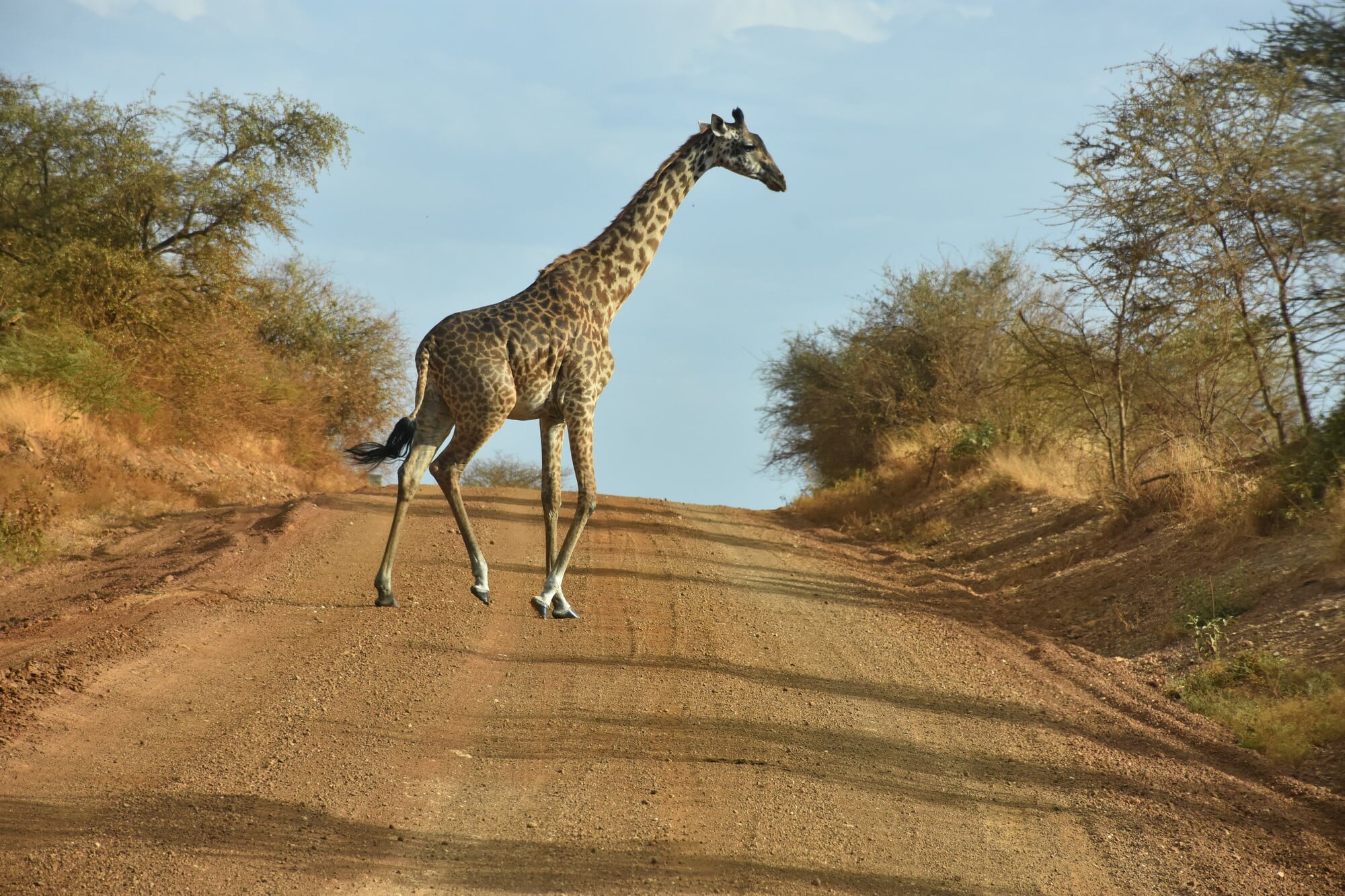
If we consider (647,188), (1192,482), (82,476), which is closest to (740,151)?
(647,188)

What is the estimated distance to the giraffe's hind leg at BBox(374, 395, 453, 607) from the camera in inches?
336

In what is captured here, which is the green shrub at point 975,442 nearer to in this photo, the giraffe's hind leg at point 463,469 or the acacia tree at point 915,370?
the acacia tree at point 915,370

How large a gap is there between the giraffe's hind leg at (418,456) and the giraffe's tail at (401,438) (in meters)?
0.08

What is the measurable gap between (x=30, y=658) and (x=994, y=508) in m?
13.7

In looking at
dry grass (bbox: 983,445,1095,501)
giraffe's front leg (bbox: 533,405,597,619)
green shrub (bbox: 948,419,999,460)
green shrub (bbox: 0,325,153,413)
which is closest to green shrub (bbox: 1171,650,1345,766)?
giraffe's front leg (bbox: 533,405,597,619)

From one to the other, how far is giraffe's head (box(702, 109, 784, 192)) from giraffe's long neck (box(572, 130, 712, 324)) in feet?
0.32

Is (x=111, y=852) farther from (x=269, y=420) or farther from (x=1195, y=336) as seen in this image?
(x=269, y=420)

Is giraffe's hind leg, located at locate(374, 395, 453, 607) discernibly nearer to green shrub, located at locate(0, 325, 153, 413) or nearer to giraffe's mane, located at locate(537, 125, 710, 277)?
giraffe's mane, located at locate(537, 125, 710, 277)

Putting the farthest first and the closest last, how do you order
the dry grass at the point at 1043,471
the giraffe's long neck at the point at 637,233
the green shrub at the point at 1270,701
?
the dry grass at the point at 1043,471 < the giraffe's long neck at the point at 637,233 < the green shrub at the point at 1270,701

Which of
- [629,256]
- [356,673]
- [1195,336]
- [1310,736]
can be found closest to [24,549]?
[356,673]

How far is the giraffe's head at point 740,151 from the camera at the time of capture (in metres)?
9.51

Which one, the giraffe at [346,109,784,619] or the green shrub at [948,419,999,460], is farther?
the green shrub at [948,419,999,460]

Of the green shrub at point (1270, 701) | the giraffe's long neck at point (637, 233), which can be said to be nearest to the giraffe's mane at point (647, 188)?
the giraffe's long neck at point (637, 233)

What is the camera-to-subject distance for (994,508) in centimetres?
1709
